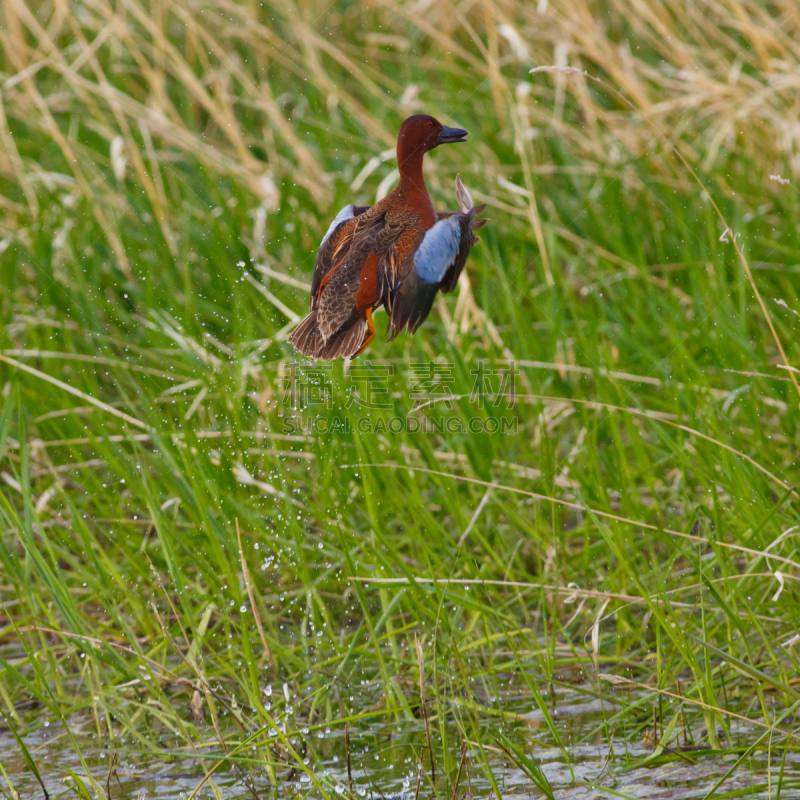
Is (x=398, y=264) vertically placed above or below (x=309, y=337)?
above

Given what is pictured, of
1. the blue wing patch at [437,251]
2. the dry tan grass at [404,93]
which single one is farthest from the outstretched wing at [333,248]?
the dry tan grass at [404,93]

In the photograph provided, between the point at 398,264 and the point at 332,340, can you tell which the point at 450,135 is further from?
the point at 332,340

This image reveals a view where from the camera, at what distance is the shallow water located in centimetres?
269

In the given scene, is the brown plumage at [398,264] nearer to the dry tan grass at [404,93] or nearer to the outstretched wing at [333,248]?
the outstretched wing at [333,248]

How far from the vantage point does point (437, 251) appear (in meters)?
1.53

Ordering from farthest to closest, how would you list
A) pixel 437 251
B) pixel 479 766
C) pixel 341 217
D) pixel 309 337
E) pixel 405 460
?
pixel 405 460 → pixel 479 766 → pixel 341 217 → pixel 309 337 → pixel 437 251

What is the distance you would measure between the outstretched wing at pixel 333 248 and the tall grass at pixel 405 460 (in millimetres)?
527

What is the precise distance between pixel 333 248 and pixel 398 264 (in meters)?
0.28

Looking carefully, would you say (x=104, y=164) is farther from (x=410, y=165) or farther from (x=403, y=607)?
(x=410, y=165)

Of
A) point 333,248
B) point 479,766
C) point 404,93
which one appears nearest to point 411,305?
point 333,248

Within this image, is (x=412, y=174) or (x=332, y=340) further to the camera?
(x=412, y=174)

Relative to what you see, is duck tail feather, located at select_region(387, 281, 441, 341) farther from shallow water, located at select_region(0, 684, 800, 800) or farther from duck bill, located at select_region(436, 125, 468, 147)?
shallow water, located at select_region(0, 684, 800, 800)

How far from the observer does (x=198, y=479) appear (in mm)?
3770

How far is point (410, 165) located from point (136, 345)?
382 centimetres
